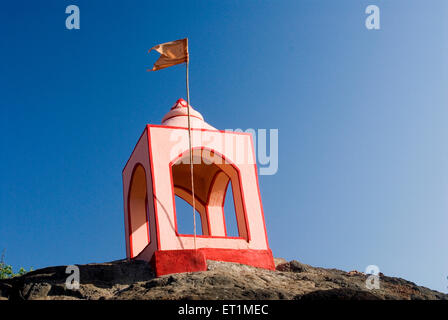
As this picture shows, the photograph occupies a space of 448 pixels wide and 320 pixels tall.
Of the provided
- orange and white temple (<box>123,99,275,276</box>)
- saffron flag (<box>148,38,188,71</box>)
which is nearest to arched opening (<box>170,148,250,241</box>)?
orange and white temple (<box>123,99,275,276</box>)

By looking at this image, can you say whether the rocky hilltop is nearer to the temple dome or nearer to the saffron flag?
the temple dome

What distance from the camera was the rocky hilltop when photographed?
8.91 metres

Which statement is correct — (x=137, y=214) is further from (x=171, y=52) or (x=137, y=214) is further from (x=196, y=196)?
(x=171, y=52)

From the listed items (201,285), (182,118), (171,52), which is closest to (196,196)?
(182,118)

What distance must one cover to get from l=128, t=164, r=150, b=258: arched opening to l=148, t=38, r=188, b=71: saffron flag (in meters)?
3.41

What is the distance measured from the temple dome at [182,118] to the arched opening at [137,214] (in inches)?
74.1

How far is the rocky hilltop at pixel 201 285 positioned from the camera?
891cm

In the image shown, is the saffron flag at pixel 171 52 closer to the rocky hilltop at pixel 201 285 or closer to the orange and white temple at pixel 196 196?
the orange and white temple at pixel 196 196

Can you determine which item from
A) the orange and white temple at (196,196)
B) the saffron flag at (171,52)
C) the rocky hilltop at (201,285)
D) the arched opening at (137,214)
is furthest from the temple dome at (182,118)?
the rocky hilltop at (201,285)

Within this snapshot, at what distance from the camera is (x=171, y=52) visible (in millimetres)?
13219

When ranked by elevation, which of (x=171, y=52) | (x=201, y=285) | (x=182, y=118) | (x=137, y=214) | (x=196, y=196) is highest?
(x=171, y=52)

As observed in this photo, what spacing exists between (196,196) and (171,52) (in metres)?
5.94

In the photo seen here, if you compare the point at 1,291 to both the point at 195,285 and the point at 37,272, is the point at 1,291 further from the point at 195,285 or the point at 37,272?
the point at 195,285
